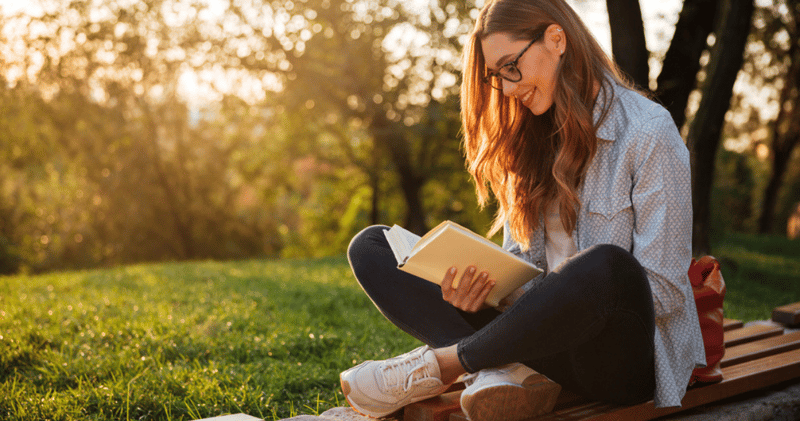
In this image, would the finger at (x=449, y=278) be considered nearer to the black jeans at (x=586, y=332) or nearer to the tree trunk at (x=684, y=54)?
the black jeans at (x=586, y=332)

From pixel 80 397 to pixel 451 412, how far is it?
1.44 m

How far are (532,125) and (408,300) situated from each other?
30.8 inches

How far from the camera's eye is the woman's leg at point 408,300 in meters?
2.00

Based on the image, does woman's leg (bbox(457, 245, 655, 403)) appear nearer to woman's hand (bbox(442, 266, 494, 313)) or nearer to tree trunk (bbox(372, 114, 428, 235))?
woman's hand (bbox(442, 266, 494, 313))

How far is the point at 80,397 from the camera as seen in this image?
7.56 ft

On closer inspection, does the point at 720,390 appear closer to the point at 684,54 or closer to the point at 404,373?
the point at 404,373

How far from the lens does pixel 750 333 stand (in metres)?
2.72

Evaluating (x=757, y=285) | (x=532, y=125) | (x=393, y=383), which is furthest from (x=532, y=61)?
(x=757, y=285)

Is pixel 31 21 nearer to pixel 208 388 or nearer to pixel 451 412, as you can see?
pixel 208 388

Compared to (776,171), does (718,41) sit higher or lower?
higher

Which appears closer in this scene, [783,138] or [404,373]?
[404,373]

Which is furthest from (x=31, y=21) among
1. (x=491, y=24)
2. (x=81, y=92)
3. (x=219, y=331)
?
(x=491, y=24)

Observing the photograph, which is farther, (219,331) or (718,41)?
(718,41)

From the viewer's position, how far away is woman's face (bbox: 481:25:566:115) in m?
1.98
